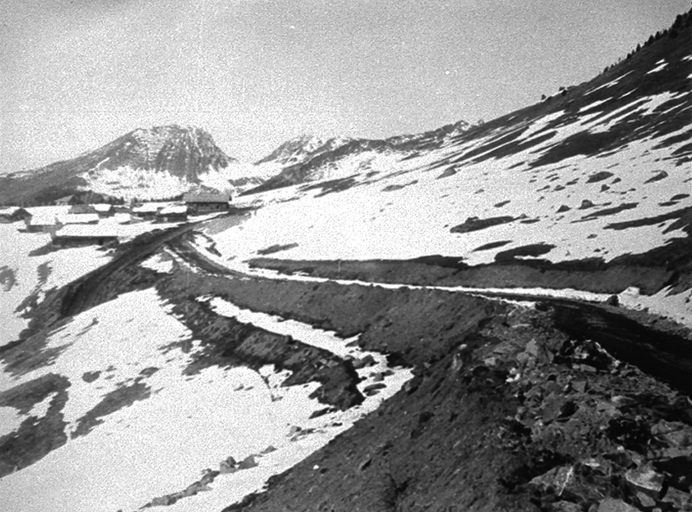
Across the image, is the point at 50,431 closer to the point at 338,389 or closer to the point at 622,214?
the point at 338,389

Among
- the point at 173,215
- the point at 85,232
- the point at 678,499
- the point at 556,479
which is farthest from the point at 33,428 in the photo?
the point at 173,215

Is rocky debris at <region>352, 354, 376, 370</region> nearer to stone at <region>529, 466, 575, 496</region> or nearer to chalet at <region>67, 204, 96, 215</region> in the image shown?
stone at <region>529, 466, 575, 496</region>

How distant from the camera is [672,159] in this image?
50.8 meters

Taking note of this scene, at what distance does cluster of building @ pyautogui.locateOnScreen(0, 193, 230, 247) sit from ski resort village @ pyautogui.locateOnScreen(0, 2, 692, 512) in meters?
34.6

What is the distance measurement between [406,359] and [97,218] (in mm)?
152331

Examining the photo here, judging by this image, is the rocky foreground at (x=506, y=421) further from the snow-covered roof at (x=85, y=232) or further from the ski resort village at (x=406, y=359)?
the snow-covered roof at (x=85, y=232)

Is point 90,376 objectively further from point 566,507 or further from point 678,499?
point 678,499

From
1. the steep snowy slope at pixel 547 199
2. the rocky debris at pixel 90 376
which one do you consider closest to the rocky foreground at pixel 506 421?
the rocky debris at pixel 90 376

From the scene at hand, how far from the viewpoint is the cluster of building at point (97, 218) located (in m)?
119

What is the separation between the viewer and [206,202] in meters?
157

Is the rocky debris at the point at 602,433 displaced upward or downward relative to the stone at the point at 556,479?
upward

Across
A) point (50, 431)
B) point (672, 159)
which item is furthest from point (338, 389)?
point (672, 159)

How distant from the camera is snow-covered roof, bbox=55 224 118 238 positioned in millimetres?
118412

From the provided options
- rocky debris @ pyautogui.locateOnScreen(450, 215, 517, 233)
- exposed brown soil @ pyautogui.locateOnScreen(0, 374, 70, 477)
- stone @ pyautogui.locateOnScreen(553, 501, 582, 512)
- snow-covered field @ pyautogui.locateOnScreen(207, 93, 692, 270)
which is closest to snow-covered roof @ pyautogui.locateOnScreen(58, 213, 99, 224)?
snow-covered field @ pyautogui.locateOnScreen(207, 93, 692, 270)
